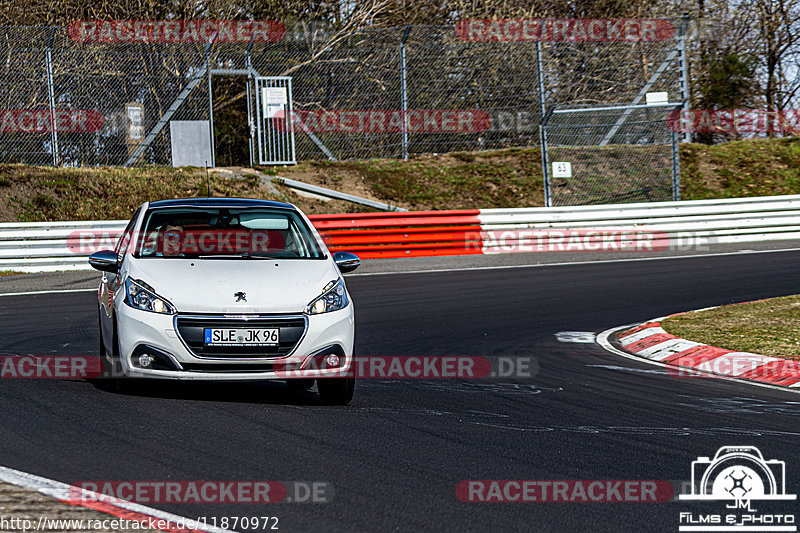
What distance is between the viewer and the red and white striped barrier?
8.84 metres

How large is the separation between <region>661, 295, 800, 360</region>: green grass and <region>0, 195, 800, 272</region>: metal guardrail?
8.59 metres

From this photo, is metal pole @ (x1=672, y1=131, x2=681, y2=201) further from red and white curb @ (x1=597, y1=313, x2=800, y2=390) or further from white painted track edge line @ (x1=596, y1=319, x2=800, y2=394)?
red and white curb @ (x1=597, y1=313, x2=800, y2=390)

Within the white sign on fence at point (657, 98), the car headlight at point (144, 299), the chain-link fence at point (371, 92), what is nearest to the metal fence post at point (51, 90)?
the chain-link fence at point (371, 92)

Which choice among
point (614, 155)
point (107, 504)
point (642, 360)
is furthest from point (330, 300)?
point (614, 155)

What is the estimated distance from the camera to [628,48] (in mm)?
26562

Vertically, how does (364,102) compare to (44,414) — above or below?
above

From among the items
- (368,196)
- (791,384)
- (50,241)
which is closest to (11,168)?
(50,241)

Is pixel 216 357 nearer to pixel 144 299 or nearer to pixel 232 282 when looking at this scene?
pixel 232 282

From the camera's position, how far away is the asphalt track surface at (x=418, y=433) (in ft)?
15.3

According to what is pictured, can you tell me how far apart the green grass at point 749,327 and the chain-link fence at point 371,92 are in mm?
11225

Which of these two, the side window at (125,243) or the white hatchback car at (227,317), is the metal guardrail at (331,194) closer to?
the side window at (125,243)

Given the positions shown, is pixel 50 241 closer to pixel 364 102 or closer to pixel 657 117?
pixel 364 102

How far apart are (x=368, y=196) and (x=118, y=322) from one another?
18.4 metres

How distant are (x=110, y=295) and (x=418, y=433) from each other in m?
2.78
